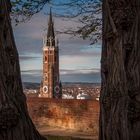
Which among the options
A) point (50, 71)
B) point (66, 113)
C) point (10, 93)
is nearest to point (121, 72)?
point (10, 93)

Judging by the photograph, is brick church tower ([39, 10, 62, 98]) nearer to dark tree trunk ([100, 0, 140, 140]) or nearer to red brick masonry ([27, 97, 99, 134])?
red brick masonry ([27, 97, 99, 134])

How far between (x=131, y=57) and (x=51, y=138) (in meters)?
11.0

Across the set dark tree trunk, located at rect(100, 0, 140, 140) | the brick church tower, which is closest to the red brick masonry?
dark tree trunk, located at rect(100, 0, 140, 140)

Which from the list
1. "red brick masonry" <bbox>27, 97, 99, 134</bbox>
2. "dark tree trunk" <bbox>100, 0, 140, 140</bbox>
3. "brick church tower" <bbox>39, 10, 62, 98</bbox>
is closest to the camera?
"dark tree trunk" <bbox>100, 0, 140, 140</bbox>

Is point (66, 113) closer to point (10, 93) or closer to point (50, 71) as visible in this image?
point (10, 93)

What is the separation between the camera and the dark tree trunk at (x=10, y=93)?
664 centimetres

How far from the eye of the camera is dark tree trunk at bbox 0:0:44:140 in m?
6.64

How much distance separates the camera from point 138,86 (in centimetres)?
705

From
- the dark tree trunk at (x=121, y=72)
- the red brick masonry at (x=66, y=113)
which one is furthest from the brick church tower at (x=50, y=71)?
the dark tree trunk at (x=121, y=72)

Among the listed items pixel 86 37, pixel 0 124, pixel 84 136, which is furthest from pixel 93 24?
pixel 0 124

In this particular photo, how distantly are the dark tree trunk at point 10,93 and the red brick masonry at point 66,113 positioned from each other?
13.7 m

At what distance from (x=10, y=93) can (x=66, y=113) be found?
49.1 feet

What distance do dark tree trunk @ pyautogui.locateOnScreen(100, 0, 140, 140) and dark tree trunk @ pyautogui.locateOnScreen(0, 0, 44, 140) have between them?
3.13 ft

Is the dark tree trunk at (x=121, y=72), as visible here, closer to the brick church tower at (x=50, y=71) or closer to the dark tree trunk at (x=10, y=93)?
the dark tree trunk at (x=10, y=93)
